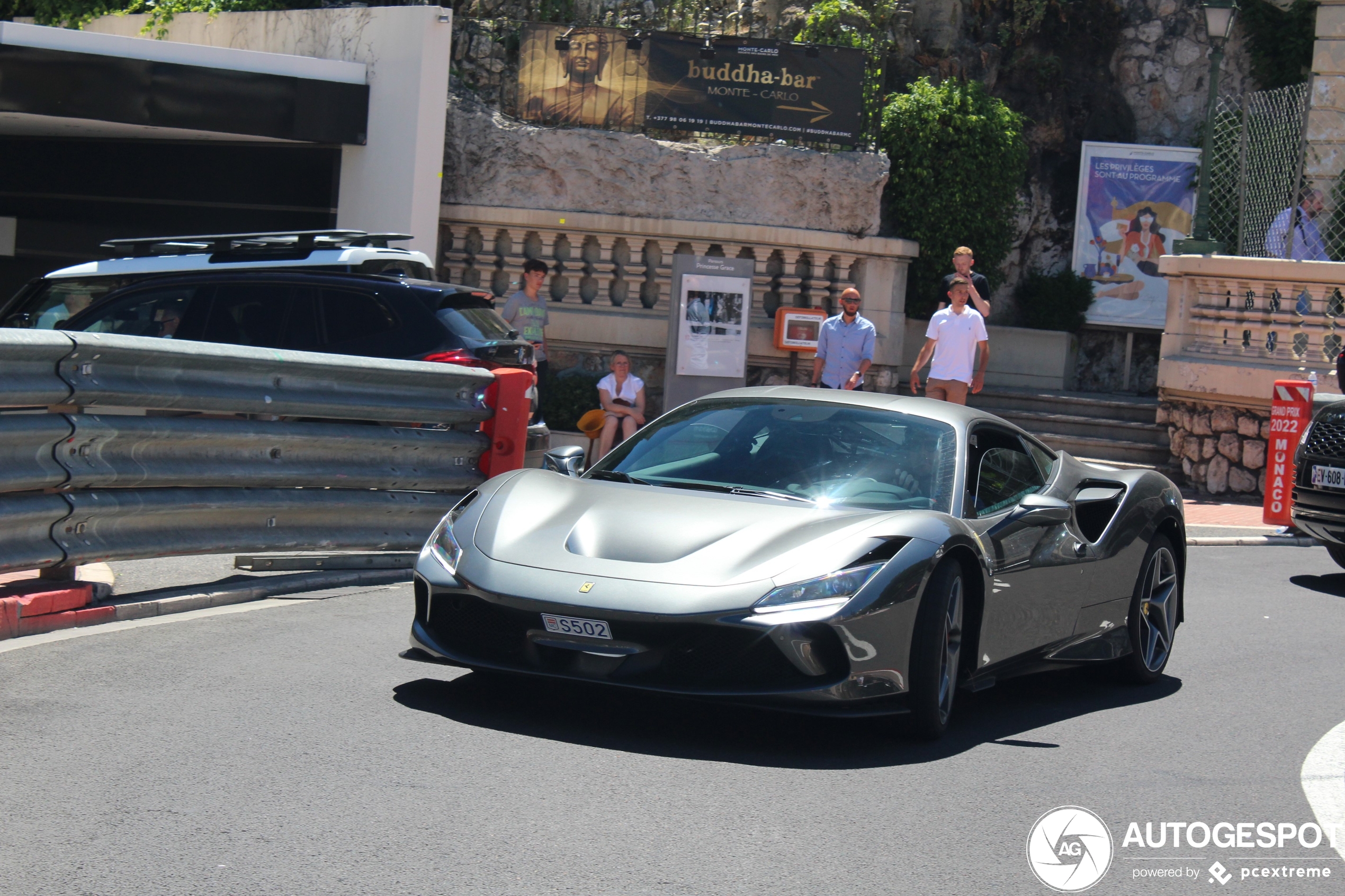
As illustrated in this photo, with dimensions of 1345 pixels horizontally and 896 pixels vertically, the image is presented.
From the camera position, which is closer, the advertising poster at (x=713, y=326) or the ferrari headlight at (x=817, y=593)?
the ferrari headlight at (x=817, y=593)

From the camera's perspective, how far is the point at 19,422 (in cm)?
660

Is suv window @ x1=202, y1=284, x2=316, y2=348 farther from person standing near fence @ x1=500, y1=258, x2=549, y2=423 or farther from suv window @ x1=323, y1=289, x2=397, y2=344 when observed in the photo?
person standing near fence @ x1=500, y1=258, x2=549, y2=423

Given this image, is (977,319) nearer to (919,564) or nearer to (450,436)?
(450,436)

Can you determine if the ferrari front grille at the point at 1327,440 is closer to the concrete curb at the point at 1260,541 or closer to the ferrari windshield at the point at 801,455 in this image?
the concrete curb at the point at 1260,541

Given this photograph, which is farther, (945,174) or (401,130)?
(945,174)

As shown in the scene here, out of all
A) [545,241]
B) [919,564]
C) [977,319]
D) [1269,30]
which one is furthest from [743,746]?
[1269,30]

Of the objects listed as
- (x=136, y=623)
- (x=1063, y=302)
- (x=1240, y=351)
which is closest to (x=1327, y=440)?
(x=1240, y=351)

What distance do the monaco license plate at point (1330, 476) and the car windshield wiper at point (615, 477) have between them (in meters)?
6.49

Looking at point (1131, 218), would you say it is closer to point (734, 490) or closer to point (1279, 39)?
point (1279, 39)

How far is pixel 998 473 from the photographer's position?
6.61 m

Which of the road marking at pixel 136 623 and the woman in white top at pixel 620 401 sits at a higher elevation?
the woman in white top at pixel 620 401

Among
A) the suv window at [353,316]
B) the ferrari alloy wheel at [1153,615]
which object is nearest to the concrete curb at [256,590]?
the suv window at [353,316]

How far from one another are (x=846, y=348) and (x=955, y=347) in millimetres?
941

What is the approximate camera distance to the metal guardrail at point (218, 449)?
6.70 metres
